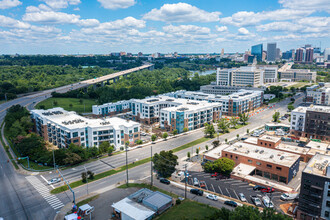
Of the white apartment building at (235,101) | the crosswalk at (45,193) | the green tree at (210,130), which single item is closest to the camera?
the crosswalk at (45,193)

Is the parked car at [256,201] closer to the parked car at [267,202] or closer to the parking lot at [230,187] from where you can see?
the parking lot at [230,187]

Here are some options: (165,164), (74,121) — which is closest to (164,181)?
(165,164)

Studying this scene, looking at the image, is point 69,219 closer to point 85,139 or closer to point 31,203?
point 31,203

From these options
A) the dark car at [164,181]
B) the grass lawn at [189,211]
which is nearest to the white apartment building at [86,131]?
the dark car at [164,181]

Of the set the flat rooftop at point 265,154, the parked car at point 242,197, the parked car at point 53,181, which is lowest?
the parked car at point 53,181

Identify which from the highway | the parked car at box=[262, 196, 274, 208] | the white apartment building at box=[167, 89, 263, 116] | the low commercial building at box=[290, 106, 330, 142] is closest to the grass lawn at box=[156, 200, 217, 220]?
the parked car at box=[262, 196, 274, 208]

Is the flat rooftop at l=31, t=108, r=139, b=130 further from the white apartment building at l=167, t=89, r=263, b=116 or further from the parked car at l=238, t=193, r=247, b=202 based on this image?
the white apartment building at l=167, t=89, r=263, b=116

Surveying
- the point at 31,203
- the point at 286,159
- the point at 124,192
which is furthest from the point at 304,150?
the point at 31,203
